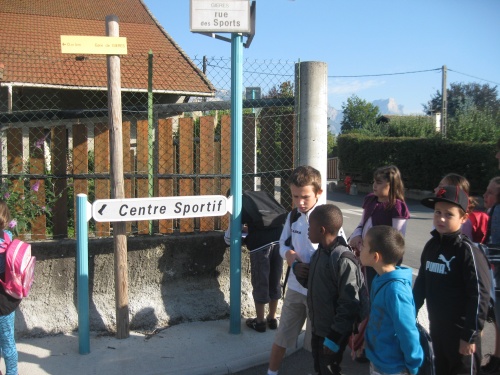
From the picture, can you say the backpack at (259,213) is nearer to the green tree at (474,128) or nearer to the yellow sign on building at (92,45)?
the yellow sign on building at (92,45)

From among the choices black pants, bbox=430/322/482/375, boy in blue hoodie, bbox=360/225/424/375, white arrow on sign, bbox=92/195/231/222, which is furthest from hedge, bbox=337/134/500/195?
boy in blue hoodie, bbox=360/225/424/375

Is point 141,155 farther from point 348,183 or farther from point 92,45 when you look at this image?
point 348,183

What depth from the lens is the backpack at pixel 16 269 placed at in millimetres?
3381

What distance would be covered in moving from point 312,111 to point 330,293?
2275mm

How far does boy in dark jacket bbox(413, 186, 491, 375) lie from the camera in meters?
2.97

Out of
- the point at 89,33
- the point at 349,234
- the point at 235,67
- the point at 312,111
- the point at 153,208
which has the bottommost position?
the point at 349,234

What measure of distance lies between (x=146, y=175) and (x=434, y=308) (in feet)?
9.42

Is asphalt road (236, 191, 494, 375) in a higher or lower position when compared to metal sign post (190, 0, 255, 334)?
lower

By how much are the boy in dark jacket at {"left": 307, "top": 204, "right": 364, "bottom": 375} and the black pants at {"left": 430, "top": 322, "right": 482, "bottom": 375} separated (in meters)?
0.61

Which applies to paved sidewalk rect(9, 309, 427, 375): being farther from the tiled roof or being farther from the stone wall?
the tiled roof

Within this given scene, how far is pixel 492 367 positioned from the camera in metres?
3.92

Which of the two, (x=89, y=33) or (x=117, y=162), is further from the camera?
(x=89, y=33)

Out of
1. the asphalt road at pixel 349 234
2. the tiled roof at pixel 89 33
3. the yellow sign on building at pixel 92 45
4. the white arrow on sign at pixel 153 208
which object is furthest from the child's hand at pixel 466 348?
the tiled roof at pixel 89 33

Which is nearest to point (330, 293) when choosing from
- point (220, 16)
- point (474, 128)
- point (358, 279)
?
point (358, 279)
